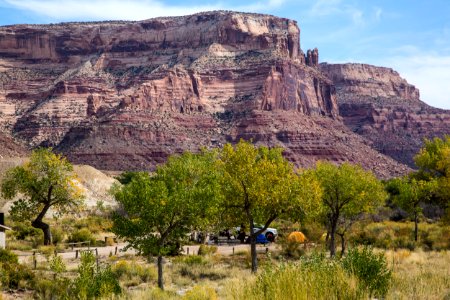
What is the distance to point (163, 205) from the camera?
21859mm

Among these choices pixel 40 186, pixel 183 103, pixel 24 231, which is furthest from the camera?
pixel 183 103

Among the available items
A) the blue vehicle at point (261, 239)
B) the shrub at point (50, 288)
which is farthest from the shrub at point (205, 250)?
the shrub at point (50, 288)

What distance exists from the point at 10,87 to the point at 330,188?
171 metres

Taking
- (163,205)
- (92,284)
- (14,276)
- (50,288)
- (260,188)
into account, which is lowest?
(50,288)

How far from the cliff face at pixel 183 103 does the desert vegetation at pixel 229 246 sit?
89197 millimetres

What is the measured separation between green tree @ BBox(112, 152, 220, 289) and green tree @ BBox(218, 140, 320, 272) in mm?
2210

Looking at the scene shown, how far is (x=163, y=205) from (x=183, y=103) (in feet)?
476

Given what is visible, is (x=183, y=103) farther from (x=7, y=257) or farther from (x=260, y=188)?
(x=260, y=188)

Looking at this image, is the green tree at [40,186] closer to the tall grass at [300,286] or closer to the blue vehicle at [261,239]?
the blue vehicle at [261,239]

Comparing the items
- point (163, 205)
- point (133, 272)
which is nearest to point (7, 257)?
point (133, 272)

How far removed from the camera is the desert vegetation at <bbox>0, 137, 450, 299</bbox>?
1262 cm

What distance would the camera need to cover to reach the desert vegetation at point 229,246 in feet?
41.4

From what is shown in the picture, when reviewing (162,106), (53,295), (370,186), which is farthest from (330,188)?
(162,106)

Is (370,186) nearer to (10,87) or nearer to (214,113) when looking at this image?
(214,113)
